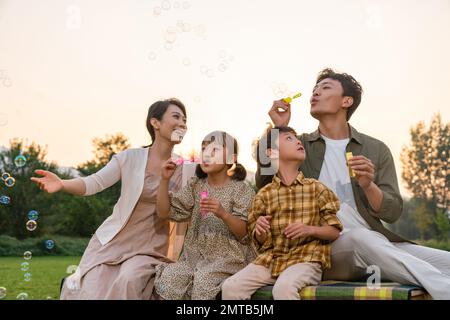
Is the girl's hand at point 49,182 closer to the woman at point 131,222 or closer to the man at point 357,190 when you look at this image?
the woman at point 131,222

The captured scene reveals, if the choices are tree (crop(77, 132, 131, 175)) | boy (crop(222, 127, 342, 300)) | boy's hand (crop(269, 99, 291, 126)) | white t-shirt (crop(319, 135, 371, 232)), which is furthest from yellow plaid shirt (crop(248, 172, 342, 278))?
tree (crop(77, 132, 131, 175))

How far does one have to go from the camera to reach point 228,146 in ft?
11.7

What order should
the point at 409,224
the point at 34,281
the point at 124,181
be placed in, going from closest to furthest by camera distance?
1. the point at 124,181
2. the point at 34,281
3. the point at 409,224

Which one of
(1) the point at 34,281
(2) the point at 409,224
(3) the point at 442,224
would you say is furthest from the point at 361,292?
(2) the point at 409,224

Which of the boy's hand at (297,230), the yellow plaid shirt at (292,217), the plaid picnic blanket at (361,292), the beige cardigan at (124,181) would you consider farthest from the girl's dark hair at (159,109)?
the plaid picnic blanket at (361,292)

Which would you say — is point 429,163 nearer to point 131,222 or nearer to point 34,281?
point 34,281

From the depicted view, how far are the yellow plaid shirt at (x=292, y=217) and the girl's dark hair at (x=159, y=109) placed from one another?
0.95 m

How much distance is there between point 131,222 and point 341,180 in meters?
1.21

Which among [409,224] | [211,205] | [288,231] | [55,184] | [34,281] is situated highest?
[55,184]

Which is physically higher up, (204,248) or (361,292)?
(204,248)

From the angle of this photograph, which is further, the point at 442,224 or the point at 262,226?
the point at 442,224

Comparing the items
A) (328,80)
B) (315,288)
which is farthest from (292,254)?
(328,80)

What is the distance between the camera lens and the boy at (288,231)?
9.92ft

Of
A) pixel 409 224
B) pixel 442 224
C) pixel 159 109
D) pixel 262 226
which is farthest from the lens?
pixel 409 224
